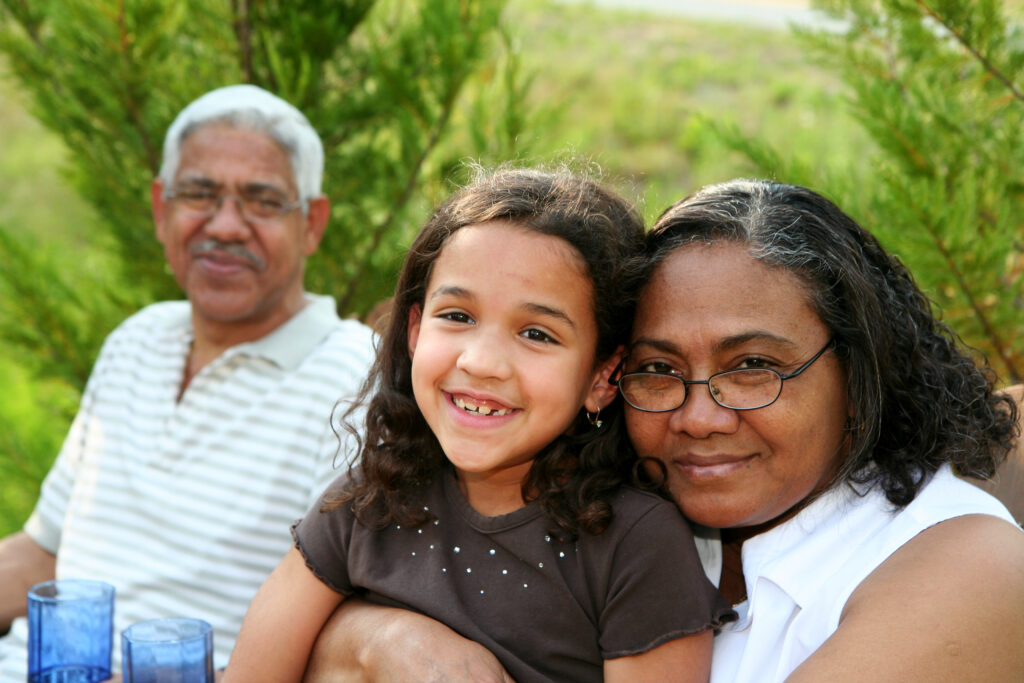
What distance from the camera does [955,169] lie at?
304 cm

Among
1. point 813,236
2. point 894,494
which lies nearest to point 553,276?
point 813,236

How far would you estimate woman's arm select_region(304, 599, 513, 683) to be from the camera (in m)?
1.91

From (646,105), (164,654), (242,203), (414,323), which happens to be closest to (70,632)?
(164,654)

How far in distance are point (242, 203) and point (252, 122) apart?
9.7 inches

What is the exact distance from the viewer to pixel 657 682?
1.84m

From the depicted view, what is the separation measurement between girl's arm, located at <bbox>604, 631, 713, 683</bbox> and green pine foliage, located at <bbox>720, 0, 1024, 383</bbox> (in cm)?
131

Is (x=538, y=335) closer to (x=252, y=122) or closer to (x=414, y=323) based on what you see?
(x=414, y=323)

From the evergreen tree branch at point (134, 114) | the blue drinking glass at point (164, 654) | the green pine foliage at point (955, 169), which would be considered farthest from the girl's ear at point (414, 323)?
the evergreen tree branch at point (134, 114)

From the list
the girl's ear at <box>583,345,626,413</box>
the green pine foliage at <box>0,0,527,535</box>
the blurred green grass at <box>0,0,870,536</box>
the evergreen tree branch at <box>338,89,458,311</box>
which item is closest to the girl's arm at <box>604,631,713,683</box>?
the girl's ear at <box>583,345,626,413</box>

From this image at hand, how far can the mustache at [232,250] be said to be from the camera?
3.10 meters

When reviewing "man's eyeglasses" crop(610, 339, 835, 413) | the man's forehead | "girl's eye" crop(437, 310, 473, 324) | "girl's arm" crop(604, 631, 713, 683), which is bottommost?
"girl's arm" crop(604, 631, 713, 683)

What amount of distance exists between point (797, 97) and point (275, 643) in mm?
10432

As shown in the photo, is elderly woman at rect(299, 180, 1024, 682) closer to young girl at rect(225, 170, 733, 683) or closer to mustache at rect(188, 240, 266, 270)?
young girl at rect(225, 170, 733, 683)

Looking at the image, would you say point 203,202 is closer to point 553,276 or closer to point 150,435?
point 150,435
